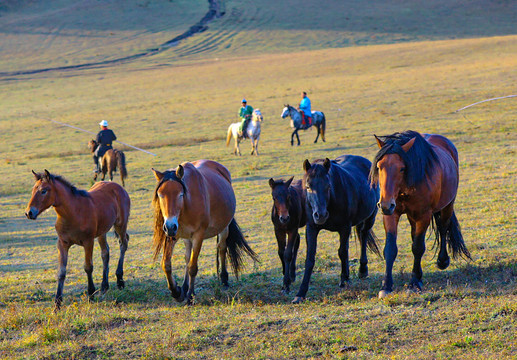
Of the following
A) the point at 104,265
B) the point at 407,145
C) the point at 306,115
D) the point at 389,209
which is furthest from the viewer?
the point at 306,115

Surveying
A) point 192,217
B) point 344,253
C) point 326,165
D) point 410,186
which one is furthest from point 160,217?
point 410,186

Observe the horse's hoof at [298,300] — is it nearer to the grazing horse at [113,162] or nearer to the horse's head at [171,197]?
the horse's head at [171,197]

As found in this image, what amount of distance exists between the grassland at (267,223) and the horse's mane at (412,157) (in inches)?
54.7

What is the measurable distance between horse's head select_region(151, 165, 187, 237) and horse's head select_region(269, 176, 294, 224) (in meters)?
1.33

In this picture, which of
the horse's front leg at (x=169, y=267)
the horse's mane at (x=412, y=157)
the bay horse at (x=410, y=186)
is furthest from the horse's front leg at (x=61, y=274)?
the horse's mane at (x=412, y=157)

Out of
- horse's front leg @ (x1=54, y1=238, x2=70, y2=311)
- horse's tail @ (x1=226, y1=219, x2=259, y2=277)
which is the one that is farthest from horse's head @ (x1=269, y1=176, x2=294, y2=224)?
horse's front leg @ (x1=54, y1=238, x2=70, y2=311)

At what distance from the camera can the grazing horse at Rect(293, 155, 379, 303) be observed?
714cm

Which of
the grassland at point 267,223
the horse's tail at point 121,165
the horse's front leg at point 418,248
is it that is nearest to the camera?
the grassland at point 267,223

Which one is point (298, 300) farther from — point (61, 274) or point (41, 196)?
point (41, 196)

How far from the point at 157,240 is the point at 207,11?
91788 mm

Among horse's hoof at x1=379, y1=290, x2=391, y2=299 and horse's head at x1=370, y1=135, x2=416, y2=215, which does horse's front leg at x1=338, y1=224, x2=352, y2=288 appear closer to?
horse's hoof at x1=379, y1=290, x2=391, y2=299

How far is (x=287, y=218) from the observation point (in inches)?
307

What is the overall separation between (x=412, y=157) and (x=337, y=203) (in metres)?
1.23

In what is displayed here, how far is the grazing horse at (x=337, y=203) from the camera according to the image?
281 inches
